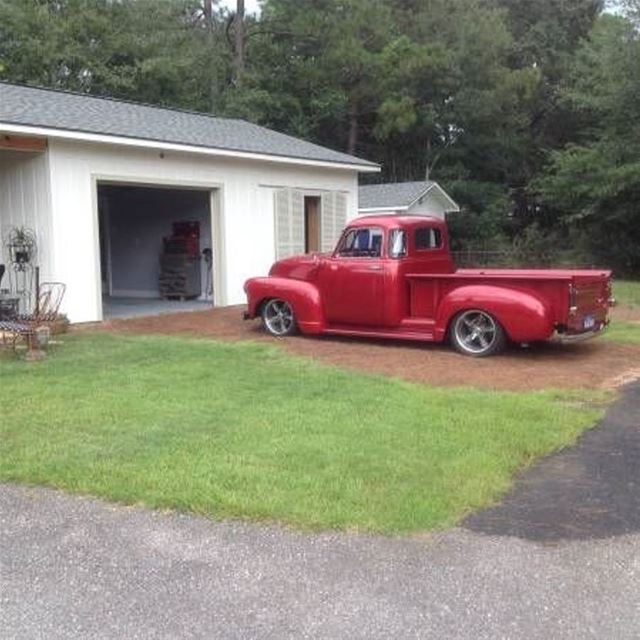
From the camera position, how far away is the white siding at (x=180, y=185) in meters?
13.4

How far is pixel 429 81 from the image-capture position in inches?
1409

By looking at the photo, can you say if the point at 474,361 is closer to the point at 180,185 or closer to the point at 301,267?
the point at 301,267

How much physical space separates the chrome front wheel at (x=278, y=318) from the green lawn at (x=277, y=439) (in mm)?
2802

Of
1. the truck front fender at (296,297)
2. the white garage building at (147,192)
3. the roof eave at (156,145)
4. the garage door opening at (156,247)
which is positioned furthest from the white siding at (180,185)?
the truck front fender at (296,297)

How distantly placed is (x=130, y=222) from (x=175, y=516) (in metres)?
16.2

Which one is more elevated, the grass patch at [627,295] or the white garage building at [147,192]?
the white garage building at [147,192]

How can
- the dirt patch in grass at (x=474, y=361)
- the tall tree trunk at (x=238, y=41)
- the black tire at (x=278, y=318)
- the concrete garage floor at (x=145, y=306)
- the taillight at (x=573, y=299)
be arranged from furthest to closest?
1. the tall tree trunk at (x=238, y=41)
2. the concrete garage floor at (x=145, y=306)
3. the black tire at (x=278, y=318)
4. the taillight at (x=573, y=299)
5. the dirt patch in grass at (x=474, y=361)

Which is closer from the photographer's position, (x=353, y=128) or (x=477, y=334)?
(x=477, y=334)

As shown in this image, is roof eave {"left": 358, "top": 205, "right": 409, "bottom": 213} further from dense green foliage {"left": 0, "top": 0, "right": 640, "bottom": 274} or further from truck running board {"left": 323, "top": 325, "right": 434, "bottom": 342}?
truck running board {"left": 323, "top": 325, "right": 434, "bottom": 342}

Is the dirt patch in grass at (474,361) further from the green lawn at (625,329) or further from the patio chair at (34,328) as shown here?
the patio chair at (34,328)

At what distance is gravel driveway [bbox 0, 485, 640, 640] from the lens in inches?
136

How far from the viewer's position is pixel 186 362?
968 centimetres

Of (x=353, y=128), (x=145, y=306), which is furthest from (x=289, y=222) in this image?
(x=353, y=128)

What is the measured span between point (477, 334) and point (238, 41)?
92.0 ft
